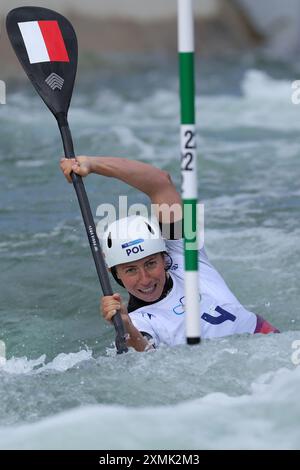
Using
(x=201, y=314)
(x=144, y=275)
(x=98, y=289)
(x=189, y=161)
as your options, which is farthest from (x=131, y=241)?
(x=98, y=289)

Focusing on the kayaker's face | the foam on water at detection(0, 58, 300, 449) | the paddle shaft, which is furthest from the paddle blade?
the foam on water at detection(0, 58, 300, 449)

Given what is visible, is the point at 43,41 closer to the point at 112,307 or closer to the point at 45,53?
the point at 45,53

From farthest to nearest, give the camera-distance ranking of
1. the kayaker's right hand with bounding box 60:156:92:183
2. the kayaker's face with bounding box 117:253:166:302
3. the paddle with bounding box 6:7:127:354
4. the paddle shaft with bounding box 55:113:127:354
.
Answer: the paddle with bounding box 6:7:127:354, the kayaker's face with bounding box 117:253:166:302, the kayaker's right hand with bounding box 60:156:92:183, the paddle shaft with bounding box 55:113:127:354

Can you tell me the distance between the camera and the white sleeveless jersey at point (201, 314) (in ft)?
16.3

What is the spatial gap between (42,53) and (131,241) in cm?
121

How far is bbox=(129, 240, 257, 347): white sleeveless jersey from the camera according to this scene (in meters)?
4.98

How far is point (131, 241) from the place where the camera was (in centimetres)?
493

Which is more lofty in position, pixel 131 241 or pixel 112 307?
pixel 131 241

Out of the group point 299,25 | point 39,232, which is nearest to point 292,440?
point 39,232

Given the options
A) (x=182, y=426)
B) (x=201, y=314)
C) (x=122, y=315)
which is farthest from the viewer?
(x=201, y=314)

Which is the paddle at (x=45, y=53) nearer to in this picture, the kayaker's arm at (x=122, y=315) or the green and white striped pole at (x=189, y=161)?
the kayaker's arm at (x=122, y=315)

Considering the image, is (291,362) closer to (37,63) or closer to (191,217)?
(191,217)

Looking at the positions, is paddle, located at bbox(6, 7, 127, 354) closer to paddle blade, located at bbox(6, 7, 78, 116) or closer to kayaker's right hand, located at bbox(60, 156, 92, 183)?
paddle blade, located at bbox(6, 7, 78, 116)

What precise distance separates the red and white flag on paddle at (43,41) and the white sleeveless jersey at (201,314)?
129 cm
